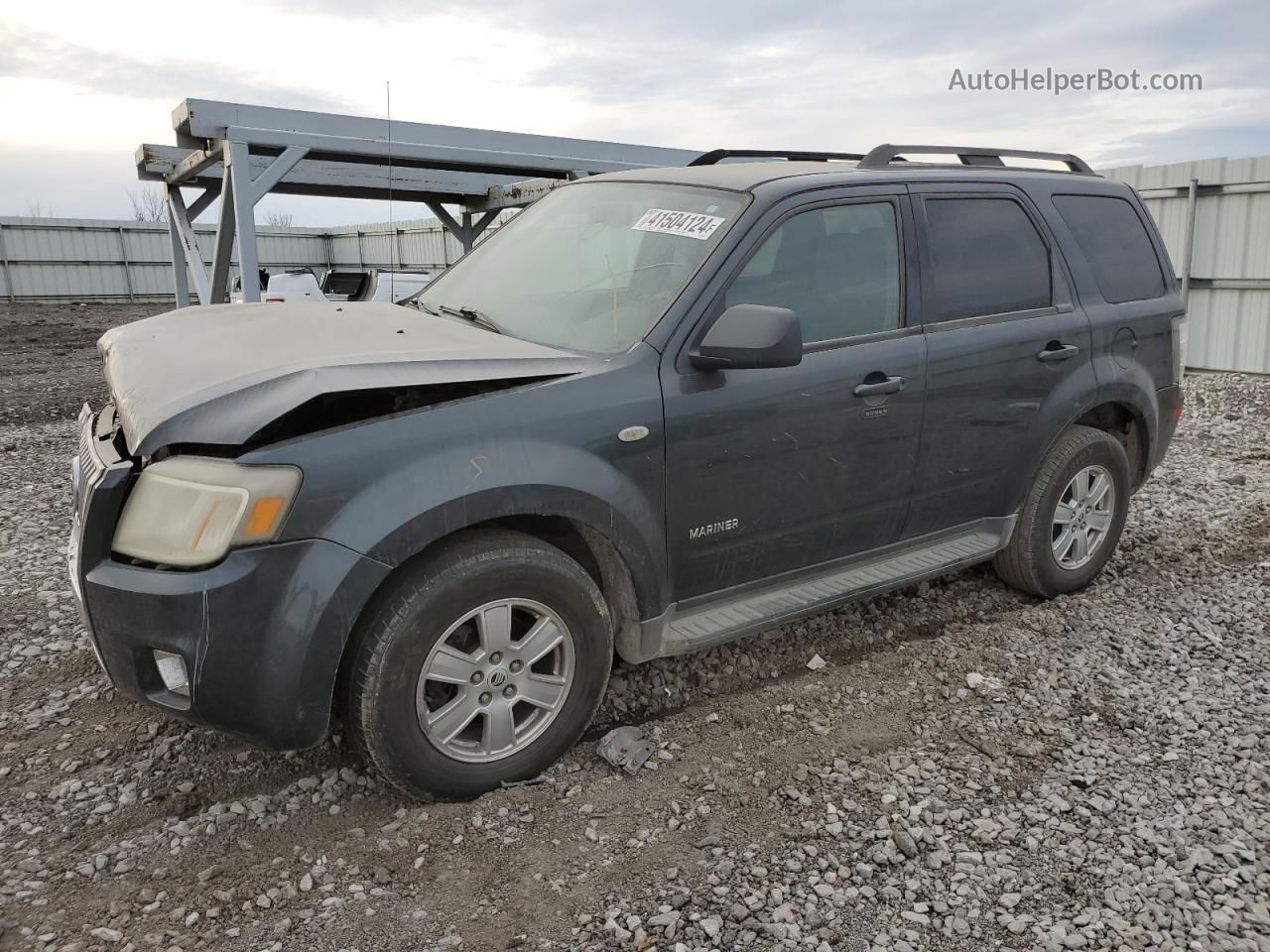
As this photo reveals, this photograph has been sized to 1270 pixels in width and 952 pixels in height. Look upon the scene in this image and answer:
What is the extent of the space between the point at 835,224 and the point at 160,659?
270 cm

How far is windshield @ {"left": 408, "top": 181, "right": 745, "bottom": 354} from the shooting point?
3.22 meters

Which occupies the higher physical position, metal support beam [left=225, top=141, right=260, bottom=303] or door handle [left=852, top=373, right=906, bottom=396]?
metal support beam [left=225, top=141, right=260, bottom=303]

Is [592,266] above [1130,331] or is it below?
above

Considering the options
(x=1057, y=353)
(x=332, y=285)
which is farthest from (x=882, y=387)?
(x=332, y=285)

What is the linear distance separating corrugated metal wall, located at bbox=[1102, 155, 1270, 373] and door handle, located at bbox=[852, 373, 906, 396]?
1215 cm

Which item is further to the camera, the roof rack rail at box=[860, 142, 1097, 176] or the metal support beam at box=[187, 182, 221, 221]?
the metal support beam at box=[187, 182, 221, 221]

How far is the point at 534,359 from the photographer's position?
2.93 m

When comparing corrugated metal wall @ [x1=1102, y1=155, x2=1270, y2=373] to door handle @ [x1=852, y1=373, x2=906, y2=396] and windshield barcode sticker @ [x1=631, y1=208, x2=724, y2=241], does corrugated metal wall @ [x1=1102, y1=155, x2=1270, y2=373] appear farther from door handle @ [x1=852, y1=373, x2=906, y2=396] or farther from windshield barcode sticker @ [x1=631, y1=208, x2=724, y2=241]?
windshield barcode sticker @ [x1=631, y1=208, x2=724, y2=241]

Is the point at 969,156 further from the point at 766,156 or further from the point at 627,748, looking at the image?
the point at 627,748

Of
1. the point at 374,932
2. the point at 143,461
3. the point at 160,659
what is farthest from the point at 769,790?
the point at 143,461

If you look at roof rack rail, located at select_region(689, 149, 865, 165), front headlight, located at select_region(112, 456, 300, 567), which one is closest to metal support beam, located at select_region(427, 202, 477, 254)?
roof rack rail, located at select_region(689, 149, 865, 165)

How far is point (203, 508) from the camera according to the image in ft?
7.98

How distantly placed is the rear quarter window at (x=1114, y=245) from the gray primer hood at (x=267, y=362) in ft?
8.96

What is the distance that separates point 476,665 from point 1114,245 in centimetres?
367
